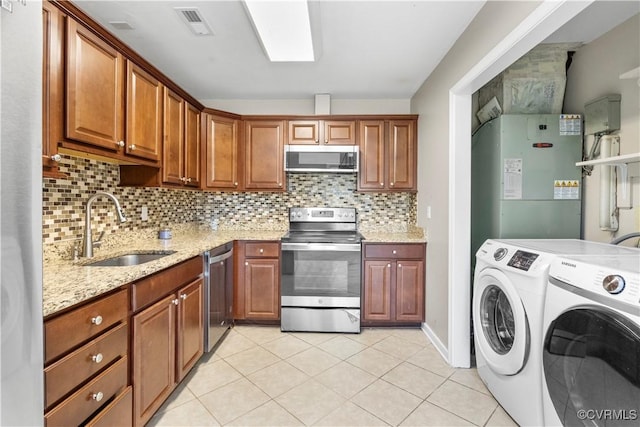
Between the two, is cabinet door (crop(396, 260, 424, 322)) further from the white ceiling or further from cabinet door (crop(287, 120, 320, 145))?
the white ceiling

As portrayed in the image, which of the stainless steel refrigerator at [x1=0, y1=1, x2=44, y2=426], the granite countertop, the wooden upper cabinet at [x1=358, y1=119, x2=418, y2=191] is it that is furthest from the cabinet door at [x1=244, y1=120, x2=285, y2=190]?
the stainless steel refrigerator at [x1=0, y1=1, x2=44, y2=426]

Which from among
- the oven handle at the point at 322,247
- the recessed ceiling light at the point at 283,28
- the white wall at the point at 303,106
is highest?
A: the white wall at the point at 303,106

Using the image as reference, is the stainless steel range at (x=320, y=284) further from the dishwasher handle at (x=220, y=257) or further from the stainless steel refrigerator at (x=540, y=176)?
the stainless steel refrigerator at (x=540, y=176)

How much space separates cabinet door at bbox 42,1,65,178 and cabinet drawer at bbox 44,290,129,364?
591 millimetres

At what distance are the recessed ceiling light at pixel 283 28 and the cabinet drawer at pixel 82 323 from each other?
1.66m

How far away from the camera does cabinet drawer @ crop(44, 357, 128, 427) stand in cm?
96

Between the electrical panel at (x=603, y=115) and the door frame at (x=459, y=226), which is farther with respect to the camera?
the door frame at (x=459, y=226)

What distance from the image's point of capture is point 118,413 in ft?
4.04

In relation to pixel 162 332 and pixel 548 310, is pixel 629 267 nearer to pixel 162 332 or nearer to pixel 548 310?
pixel 548 310

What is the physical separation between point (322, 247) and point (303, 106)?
171 centimetres

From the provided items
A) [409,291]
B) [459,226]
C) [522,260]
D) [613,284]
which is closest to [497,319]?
[522,260]

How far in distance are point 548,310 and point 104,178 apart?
275 cm

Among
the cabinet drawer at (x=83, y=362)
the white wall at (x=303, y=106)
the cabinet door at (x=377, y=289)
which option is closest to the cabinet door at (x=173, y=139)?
the white wall at (x=303, y=106)

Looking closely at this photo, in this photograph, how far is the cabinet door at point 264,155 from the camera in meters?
3.05
